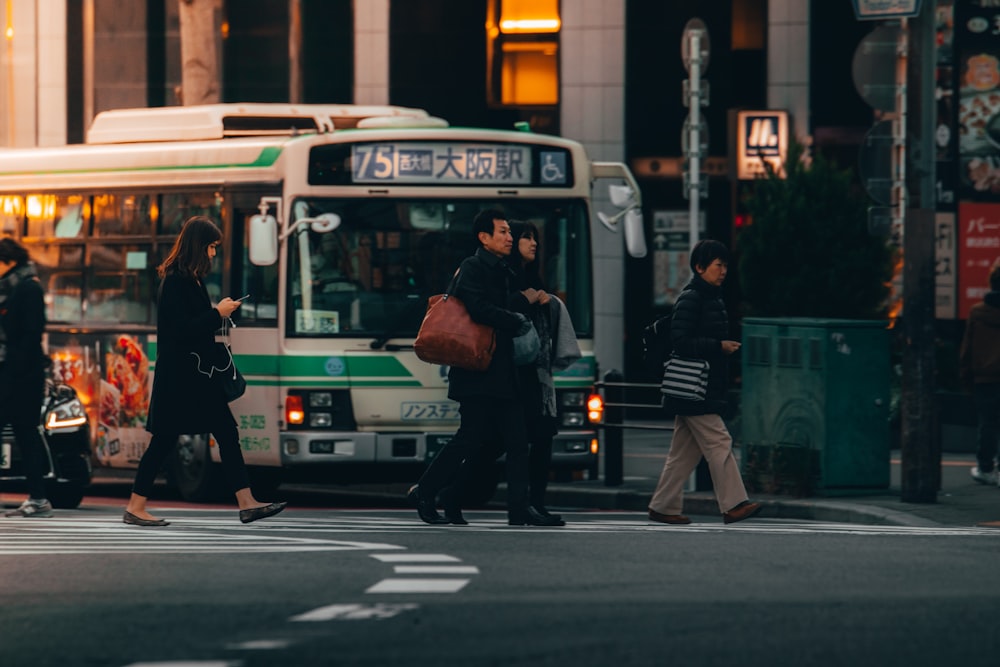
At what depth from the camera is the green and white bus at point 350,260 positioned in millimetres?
13227

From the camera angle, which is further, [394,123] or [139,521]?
[394,123]

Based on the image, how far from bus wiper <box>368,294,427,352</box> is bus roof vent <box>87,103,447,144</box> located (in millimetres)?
1670


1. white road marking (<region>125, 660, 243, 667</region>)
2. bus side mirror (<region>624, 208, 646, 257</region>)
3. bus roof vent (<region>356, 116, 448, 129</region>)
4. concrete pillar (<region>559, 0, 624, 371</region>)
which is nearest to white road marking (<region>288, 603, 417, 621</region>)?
white road marking (<region>125, 660, 243, 667</region>)

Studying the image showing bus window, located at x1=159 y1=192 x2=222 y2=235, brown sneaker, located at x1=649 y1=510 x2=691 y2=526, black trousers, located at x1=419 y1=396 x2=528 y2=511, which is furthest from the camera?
bus window, located at x1=159 y1=192 x2=222 y2=235

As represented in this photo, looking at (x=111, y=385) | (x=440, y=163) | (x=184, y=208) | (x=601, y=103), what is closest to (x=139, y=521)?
(x=440, y=163)

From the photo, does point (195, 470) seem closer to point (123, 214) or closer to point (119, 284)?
point (119, 284)

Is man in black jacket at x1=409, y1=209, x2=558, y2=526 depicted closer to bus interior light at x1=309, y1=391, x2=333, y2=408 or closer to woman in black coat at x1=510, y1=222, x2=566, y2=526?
woman in black coat at x1=510, y1=222, x2=566, y2=526

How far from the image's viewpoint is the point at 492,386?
1084cm

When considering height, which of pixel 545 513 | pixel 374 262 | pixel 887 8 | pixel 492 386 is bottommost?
pixel 545 513

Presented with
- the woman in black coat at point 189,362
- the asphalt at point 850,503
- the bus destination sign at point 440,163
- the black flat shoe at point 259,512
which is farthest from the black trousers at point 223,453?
the asphalt at point 850,503

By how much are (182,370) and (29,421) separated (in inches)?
72.4

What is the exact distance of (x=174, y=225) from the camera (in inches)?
564

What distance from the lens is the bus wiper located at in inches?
518

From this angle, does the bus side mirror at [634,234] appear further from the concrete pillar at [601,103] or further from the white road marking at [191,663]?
the concrete pillar at [601,103]
